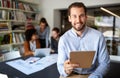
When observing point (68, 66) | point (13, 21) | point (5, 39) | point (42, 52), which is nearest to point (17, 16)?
point (13, 21)

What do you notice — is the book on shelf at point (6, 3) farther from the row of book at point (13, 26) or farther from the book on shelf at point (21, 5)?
the row of book at point (13, 26)

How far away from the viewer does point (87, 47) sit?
140cm

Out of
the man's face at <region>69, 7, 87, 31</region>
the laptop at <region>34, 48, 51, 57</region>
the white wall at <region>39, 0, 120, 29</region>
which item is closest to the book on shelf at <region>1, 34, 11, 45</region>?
the white wall at <region>39, 0, 120, 29</region>

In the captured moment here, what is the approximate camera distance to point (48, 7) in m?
5.16

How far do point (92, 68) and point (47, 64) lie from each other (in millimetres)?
1084

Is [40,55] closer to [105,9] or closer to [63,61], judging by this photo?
[63,61]

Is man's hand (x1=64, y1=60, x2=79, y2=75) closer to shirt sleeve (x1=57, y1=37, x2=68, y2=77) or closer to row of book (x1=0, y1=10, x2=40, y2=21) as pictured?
shirt sleeve (x1=57, y1=37, x2=68, y2=77)

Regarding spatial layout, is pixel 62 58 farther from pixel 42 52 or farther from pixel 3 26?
pixel 3 26

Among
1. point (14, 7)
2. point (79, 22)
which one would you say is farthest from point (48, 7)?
point (79, 22)

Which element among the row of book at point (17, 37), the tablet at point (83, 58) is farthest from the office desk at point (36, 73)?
the row of book at point (17, 37)

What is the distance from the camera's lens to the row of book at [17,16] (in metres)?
4.23

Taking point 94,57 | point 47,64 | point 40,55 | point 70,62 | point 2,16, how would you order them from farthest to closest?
point 2,16, point 40,55, point 47,64, point 94,57, point 70,62

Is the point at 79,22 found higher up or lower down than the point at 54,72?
higher up

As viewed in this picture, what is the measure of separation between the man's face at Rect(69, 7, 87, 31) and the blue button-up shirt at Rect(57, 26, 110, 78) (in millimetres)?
91
